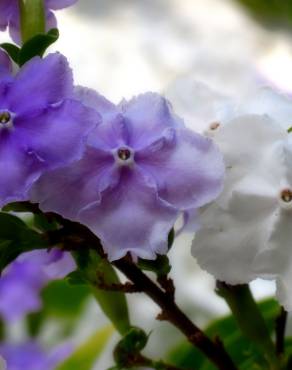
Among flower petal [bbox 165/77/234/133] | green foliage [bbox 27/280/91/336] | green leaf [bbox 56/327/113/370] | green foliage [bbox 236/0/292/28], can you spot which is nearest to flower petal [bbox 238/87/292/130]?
flower petal [bbox 165/77/234/133]

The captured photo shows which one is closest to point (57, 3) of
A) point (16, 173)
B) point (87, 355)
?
point (16, 173)

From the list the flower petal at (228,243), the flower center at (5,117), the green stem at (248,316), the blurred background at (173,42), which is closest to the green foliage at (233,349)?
the green stem at (248,316)

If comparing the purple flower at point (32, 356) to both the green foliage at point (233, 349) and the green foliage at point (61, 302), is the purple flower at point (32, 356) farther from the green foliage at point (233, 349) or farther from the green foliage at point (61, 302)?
the green foliage at point (233, 349)

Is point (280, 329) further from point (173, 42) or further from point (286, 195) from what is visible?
point (173, 42)

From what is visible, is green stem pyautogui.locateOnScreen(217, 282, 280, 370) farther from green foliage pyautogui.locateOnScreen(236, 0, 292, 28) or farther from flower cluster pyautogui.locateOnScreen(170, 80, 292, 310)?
green foliage pyautogui.locateOnScreen(236, 0, 292, 28)

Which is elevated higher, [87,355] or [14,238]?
[14,238]
